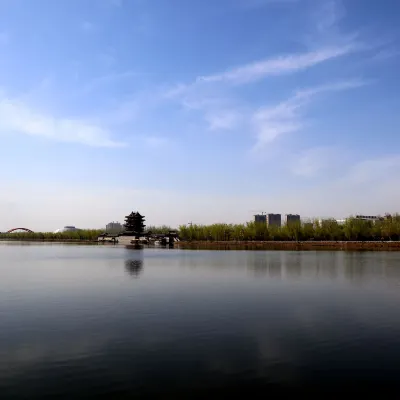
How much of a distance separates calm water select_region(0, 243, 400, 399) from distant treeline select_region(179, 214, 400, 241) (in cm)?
8707

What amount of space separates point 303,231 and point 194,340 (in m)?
109

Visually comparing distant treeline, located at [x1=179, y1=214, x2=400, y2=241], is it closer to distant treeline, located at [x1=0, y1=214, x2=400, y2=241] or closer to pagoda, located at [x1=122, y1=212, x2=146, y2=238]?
distant treeline, located at [x1=0, y1=214, x2=400, y2=241]

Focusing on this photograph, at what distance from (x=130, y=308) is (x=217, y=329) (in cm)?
581

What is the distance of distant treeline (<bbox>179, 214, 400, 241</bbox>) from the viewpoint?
108750 millimetres

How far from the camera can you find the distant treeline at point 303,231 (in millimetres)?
108750

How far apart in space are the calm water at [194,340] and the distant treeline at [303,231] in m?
87.1

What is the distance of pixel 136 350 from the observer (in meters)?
12.9

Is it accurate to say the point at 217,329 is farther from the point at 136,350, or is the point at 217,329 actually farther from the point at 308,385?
the point at 308,385

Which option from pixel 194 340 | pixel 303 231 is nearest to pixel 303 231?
pixel 303 231

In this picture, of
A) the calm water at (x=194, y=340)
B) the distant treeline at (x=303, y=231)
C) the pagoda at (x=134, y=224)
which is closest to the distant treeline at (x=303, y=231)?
the distant treeline at (x=303, y=231)

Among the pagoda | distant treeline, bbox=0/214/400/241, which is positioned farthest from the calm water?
the pagoda

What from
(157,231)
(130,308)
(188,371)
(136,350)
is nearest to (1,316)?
(130,308)

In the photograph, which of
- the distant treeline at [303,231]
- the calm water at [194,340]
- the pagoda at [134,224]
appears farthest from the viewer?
the pagoda at [134,224]

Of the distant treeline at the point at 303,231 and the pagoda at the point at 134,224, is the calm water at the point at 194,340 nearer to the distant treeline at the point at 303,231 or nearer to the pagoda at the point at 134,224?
the distant treeline at the point at 303,231
